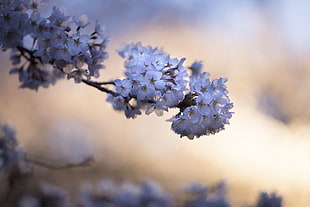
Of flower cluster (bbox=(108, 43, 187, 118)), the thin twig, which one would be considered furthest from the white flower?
the thin twig

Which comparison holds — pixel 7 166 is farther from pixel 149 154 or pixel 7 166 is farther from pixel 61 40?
pixel 149 154

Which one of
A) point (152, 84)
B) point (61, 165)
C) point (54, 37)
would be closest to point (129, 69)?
point (152, 84)

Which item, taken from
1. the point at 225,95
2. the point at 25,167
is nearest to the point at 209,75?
the point at 225,95

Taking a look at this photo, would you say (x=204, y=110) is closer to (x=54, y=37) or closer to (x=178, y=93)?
(x=178, y=93)

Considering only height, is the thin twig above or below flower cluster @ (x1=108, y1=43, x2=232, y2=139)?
above

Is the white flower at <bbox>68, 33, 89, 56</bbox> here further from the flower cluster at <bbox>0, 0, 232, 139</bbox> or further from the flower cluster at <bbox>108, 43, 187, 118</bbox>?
the flower cluster at <bbox>108, 43, 187, 118</bbox>

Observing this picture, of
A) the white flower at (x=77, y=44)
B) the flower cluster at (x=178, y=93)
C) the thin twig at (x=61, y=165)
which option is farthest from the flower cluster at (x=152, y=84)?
the thin twig at (x=61, y=165)

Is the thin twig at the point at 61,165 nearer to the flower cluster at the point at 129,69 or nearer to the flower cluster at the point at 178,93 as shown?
the flower cluster at the point at 129,69

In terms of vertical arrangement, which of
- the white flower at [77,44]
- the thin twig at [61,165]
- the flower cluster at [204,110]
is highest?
the white flower at [77,44]

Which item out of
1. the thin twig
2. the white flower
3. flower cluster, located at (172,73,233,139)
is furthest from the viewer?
the thin twig
